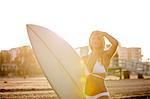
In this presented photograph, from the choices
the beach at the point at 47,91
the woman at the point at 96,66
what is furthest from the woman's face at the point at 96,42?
the beach at the point at 47,91

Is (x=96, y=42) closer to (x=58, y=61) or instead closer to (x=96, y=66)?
(x=96, y=66)

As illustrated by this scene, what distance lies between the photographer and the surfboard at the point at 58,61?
7.10 m

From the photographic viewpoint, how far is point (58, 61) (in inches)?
307

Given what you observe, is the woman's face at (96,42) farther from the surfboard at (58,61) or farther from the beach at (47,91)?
the beach at (47,91)

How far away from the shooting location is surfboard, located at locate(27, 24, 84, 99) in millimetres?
7098

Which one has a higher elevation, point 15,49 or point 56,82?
point 56,82

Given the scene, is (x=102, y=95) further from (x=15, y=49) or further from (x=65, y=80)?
(x=15, y=49)

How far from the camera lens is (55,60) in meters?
7.82

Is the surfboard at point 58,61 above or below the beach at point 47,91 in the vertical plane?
above

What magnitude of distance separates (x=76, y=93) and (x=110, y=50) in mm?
1935

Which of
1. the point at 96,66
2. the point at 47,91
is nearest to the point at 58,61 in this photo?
the point at 96,66

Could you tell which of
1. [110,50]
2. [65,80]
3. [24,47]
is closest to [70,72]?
[65,80]

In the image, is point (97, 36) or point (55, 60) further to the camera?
point (55, 60)

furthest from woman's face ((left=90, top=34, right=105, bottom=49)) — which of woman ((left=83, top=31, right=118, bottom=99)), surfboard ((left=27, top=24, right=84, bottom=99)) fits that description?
surfboard ((left=27, top=24, right=84, bottom=99))
